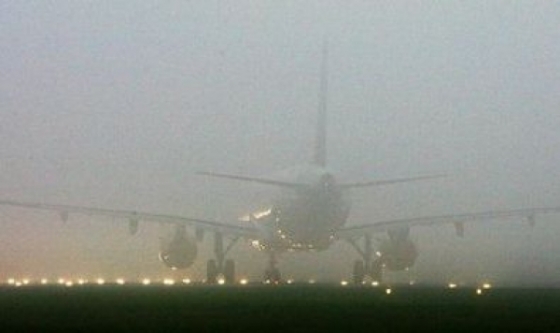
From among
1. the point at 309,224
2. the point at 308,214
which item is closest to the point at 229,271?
the point at 309,224

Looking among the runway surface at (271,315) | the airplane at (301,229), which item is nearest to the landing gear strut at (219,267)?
the airplane at (301,229)

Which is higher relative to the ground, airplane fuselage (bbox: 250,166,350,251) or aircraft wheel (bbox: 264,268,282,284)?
airplane fuselage (bbox: 250,166,350,251)

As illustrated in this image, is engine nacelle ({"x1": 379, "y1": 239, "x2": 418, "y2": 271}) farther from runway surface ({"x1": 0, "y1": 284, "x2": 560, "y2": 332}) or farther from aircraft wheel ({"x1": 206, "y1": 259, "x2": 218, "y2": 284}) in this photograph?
runway surface ({"x1": 0, "y1": 284, "x2": 560, "y2": 332})

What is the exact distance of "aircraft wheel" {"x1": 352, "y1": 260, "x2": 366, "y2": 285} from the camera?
84250 mm

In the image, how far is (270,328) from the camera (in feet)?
81.3

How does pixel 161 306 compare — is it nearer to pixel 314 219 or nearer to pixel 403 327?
pixel 403 327

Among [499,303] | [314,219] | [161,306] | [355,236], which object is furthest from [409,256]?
[161,306]

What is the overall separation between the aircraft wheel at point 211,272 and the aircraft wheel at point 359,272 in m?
11.0

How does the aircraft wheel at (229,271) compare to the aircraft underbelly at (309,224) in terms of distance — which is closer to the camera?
the aircraft underbelly at (309,224)

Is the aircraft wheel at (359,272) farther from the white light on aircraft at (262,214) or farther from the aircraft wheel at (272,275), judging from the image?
the white light on aircraft at (262,214)

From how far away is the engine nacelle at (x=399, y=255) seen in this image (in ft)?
281

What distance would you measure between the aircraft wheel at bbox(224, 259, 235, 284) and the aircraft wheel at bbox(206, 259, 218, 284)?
0.80 metres

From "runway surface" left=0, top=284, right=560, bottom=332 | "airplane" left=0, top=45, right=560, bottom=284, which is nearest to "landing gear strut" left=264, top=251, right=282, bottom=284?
"airplane" left=0, top=45, right=560, bottom=284

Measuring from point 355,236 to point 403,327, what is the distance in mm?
59212
